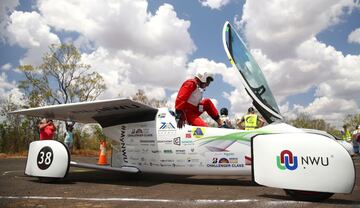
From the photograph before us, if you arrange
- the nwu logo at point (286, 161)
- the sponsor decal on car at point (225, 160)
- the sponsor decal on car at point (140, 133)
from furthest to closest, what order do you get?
the sponsor decal on car at point (140, 133), the sponsor decal on car at point (225, 160), the nwu logo at point (286, 161)

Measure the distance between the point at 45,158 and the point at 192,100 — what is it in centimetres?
350

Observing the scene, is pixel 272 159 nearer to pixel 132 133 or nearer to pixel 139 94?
pixel 132 133

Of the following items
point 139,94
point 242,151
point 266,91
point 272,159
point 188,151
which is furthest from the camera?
point 139,94

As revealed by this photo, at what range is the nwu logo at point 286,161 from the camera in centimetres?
439

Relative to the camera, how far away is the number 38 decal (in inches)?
269

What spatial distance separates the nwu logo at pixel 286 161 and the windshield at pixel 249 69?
1113 millimetres

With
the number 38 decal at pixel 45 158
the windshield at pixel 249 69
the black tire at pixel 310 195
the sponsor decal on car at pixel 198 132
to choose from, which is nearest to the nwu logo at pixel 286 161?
the black tire at pixel 310 195

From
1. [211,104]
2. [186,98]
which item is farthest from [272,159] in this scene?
[211,104]

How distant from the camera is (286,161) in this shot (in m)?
4.44

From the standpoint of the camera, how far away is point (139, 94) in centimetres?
3578

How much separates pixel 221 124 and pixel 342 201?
3.69 metres

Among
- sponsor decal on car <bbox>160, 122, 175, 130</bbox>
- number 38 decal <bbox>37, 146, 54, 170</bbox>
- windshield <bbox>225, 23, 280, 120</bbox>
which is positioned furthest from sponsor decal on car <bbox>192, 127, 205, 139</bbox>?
number 38 decal <bbox>37, 146, 54, 170</bbox>

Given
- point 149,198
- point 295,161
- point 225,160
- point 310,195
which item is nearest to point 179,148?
point 225,160

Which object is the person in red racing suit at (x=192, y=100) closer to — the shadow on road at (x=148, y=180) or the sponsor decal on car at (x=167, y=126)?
the sponsor decal on car at (x=167, y=126)
